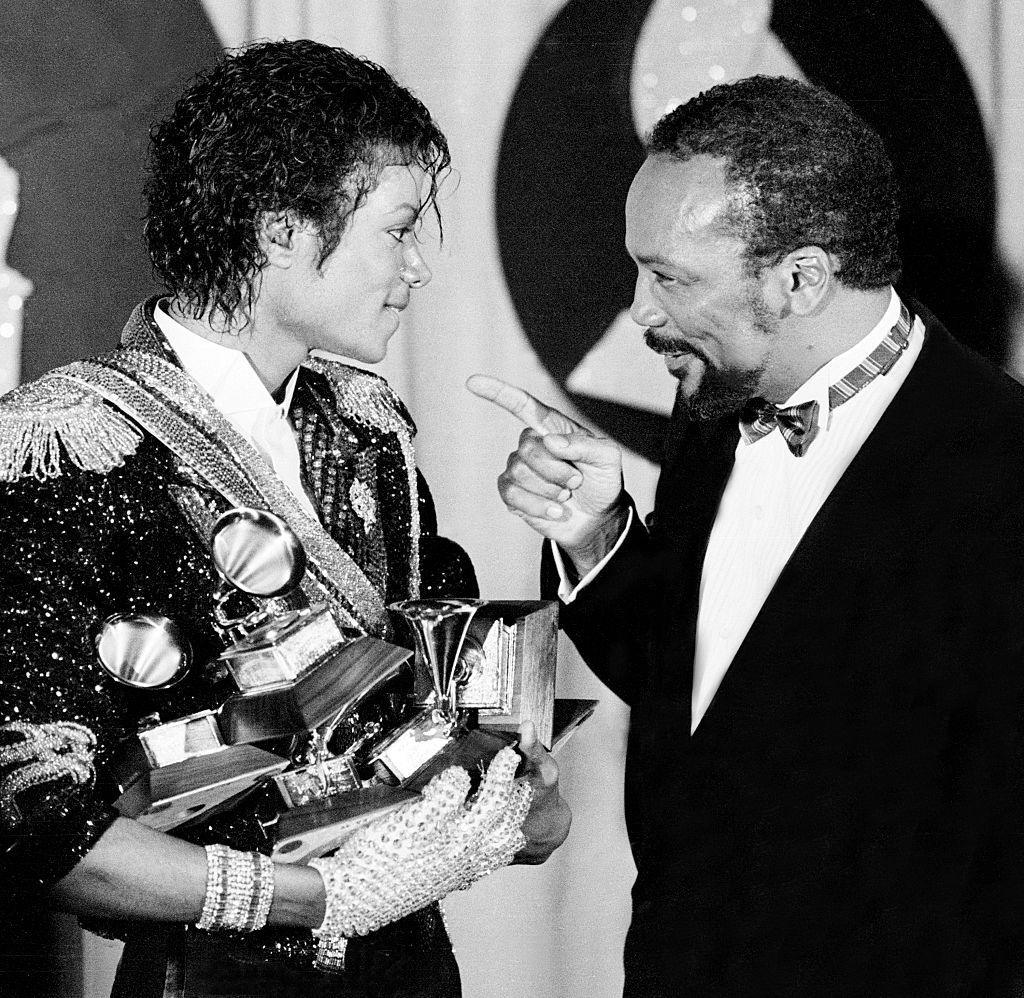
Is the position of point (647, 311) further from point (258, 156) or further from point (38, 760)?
point (38, 760)

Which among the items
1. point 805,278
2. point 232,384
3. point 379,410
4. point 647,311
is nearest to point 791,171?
point 805,278

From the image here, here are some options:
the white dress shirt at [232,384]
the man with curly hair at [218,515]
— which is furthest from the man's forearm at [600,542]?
the white dress shirt at [232,384]

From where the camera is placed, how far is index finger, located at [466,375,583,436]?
4.11 feet

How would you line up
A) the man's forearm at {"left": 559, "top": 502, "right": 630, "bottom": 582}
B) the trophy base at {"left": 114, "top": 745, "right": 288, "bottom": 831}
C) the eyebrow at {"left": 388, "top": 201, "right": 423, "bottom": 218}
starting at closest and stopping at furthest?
the trophy base at {"left": 114, "top": 745, "right": 288, "bottom": 831} → the eyebrow at {"left": 388, "top": 201, "right": 423, "bottom": 218} → the man's forearm at {"left": 559, "top": 502, "right": 630, "bottom": 582}

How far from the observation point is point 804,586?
4.33 ft

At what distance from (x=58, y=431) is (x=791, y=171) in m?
0.80

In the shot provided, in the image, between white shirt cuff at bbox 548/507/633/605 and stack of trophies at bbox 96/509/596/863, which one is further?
white shirt cuff at bbox 548/507/633/605

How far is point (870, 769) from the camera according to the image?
1.30m

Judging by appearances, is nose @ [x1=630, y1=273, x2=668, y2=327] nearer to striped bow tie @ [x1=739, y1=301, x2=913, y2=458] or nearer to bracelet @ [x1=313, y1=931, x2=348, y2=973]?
striped bow tie @ [x1=739, y1=301, x2=913, y2=458]

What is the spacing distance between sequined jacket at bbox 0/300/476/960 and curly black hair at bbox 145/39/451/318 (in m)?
0.08

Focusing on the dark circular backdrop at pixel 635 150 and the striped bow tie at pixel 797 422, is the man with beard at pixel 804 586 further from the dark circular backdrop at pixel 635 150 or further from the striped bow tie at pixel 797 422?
the dark circular backdrop at pixel 635 150

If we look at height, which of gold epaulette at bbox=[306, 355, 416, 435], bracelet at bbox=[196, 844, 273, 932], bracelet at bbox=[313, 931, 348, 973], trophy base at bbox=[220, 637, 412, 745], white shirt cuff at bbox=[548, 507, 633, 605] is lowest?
bracelet at bbox=[313, 931, 348, 973]

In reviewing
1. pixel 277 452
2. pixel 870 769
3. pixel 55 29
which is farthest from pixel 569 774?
pixel 55 29

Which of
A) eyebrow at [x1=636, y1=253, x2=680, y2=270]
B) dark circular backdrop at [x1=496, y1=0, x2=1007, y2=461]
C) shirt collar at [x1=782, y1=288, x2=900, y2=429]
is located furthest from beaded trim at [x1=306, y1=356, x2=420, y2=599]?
dark circular backdrop at [x1=496, y1=0, x2=1007, y2=461]
